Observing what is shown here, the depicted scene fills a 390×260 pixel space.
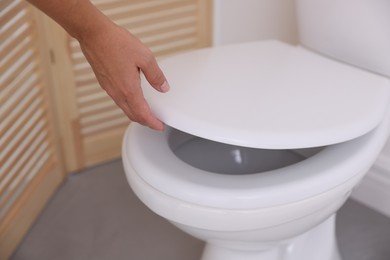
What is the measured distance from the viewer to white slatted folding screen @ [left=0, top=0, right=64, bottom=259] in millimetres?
1132

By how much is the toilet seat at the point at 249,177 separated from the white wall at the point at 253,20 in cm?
67

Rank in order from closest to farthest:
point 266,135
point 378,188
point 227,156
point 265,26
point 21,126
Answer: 1. point 266,135
2. point 227,156
3. point 21,126
4. point 378,188
5. point 265,26

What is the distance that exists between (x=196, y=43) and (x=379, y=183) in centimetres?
62

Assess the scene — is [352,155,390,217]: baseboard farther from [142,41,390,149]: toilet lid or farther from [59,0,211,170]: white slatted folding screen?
[59,0,211,170]: white slatted folding screen

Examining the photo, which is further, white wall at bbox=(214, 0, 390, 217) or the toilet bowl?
white wall at bbox=(214, 0, 390, 217)

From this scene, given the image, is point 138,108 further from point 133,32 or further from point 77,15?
point 133,32

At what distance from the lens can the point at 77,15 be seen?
0.76m

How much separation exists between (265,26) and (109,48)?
2.73 ft

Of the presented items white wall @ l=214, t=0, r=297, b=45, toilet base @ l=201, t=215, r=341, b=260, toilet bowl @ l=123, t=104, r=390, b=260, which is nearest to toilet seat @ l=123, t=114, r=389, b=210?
toilet bowl @ l=123, t=104, r=390, b=260

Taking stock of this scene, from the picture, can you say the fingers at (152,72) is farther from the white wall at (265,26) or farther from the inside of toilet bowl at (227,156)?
the white wall at (265,26)

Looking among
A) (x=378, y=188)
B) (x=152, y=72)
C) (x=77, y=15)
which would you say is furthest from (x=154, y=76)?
(x=378, y=188)

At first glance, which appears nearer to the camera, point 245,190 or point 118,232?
point 245,190

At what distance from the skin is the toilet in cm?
6

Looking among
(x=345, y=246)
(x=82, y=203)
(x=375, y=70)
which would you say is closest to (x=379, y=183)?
(x=345, y=246)
